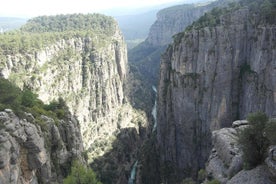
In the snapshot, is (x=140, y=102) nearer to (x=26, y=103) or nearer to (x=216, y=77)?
(x=216, y=77)

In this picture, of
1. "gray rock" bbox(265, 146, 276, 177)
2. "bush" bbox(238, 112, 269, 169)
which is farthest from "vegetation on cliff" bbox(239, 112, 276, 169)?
"gray rock" bbox(265, 146, 276, 177)

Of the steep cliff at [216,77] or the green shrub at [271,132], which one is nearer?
the green shrub at [271,132]

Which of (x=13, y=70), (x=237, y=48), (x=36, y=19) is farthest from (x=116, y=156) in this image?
(x=36, y=19)

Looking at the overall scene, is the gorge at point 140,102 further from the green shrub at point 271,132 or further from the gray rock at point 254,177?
the green shrub at point 271,132

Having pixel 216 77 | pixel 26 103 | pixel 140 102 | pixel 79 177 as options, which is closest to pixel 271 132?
pixel 79 177

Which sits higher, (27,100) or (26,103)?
(27,100)

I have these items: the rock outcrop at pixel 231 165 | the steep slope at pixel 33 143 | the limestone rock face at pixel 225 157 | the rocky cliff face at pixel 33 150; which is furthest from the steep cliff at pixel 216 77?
the rocky cliff face at pixel 33 150

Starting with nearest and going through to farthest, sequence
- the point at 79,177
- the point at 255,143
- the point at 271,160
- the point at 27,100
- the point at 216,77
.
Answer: the point at 271,160
the point at 255,143
the point at 79,177
the point at 27,100
the point at 216,77
